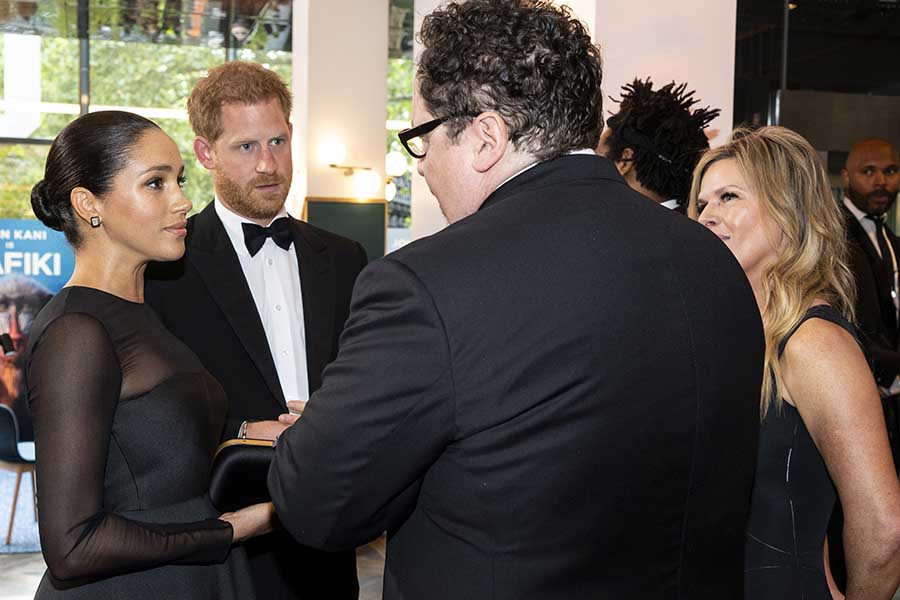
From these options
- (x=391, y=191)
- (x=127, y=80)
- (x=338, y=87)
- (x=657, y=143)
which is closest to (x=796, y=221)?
(x=657, y=143)

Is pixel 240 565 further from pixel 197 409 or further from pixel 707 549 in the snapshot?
pixel 707 549

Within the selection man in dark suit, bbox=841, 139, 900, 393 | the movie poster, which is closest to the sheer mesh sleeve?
man in dark suit, bbox=841, 139, 900, 393

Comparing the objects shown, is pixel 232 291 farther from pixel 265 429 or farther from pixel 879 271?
pixel 879 271

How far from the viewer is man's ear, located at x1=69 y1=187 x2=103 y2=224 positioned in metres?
1.89

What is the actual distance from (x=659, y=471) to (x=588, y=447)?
128mm

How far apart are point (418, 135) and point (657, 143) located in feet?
5.57

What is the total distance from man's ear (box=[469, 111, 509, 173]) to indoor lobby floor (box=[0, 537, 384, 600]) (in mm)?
4226

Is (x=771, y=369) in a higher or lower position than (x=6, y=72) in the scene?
lower

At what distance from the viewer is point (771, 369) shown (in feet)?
6.23

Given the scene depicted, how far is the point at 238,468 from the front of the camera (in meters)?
1.76

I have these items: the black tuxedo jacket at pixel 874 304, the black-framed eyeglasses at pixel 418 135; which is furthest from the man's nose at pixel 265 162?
the black tuxedo jacket at pixel 874 304

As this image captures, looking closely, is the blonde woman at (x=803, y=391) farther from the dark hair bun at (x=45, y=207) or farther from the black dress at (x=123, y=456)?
the dark hair bun at (x=45, y=207)

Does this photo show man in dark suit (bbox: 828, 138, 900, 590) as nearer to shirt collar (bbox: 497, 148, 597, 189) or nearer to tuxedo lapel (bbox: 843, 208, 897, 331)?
tuxedo lapel (bbox: 843, 208, 897, 331)

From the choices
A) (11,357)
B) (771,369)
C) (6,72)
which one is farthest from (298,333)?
(6,72)
